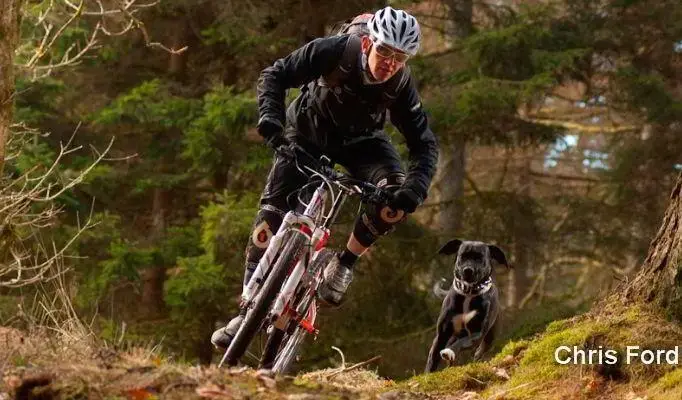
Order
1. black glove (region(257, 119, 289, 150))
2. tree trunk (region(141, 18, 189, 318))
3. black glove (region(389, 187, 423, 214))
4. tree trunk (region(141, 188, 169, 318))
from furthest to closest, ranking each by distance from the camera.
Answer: tree trunk (region(141, 188, 169, 318)), tree trunk (region(141, 18, 189, 318)), black glove (region(389, 187, 423, 214)), black glove (region(257, 119, 289, 150))

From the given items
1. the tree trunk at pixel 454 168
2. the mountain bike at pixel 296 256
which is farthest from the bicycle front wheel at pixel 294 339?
the tree trunk at pixel 454 168

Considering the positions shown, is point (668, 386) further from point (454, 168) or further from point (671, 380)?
point (454, 168)

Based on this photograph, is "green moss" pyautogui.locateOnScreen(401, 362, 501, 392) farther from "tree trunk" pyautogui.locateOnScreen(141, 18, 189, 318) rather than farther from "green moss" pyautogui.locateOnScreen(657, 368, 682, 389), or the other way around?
"tree trunk" pyautogui.locateOnScreen(141, 18, 189, 318)

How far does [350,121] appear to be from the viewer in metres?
7.29

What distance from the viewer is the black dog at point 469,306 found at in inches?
354

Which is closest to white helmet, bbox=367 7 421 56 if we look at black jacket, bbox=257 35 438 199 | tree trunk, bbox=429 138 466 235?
black jacket, bbox=257 35 438 199

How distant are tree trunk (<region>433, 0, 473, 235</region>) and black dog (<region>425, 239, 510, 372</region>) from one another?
9998mm

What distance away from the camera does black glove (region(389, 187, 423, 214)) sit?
7000 millimetres

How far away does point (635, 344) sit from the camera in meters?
6.60

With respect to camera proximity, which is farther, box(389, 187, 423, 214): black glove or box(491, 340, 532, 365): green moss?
box(491, 340, 532, 365): green moss

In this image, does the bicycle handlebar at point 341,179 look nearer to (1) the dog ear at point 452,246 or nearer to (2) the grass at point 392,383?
(2) the grass at point 392,383

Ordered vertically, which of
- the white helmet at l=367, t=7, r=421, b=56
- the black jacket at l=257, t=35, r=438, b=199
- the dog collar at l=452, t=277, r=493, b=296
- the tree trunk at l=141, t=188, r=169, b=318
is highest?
the white helmet at l=367, t=7, r=421, b=56

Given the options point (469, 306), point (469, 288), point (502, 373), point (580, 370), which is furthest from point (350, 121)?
point (469, 306)

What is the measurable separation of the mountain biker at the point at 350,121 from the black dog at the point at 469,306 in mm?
1582
